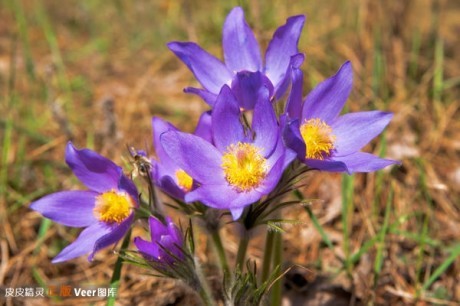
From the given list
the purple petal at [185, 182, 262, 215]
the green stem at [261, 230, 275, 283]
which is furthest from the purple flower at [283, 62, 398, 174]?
the green stem at [261, 230, 275, 283]

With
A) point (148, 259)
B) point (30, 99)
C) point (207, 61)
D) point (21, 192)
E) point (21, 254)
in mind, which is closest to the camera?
point (148, 259)

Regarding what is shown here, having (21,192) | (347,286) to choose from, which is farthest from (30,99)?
(347,286)

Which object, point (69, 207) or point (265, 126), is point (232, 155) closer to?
point (265, 126)

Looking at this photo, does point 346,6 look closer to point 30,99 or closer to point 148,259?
point 30,99

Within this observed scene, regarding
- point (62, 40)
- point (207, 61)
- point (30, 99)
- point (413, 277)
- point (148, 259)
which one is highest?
point (62, 40)

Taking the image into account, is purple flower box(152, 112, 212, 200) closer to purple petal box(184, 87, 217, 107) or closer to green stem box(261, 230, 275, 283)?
purple petal box(184, 87, 217, 107)

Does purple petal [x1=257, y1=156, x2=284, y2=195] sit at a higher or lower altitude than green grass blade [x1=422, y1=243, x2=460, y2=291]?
higher

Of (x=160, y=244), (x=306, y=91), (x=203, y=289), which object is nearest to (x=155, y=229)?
(x=160, y=244)
